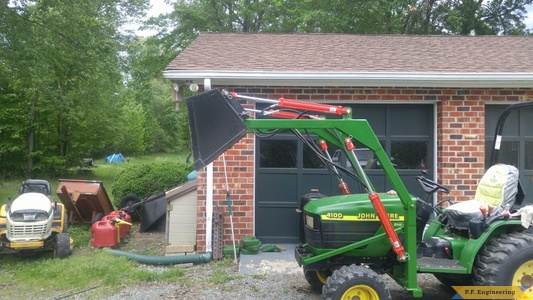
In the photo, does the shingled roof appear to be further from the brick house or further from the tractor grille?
the tractor grille

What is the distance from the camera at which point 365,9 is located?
19.7m

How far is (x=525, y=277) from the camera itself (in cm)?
431

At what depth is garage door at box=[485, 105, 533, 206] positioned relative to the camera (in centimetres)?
753

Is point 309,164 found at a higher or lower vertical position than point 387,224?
higher

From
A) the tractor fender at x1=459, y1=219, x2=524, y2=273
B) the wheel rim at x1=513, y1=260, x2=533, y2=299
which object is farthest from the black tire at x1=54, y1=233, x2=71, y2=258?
the wheel rim at x1=513, y1=260, x2=533, y2=299

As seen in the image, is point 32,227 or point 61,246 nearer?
point 32,227

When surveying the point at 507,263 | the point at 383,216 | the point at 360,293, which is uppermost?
the point at 383,216

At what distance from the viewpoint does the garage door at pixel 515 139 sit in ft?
24.7

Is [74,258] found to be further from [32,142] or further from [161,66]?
[161,66]

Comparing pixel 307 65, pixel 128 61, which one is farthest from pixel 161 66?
pixel 307 65

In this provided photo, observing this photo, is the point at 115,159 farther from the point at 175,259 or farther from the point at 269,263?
the point at 269,263

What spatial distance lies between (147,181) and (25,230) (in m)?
4.25

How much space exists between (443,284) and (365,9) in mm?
16125

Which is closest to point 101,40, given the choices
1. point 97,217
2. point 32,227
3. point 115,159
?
point 97,217
